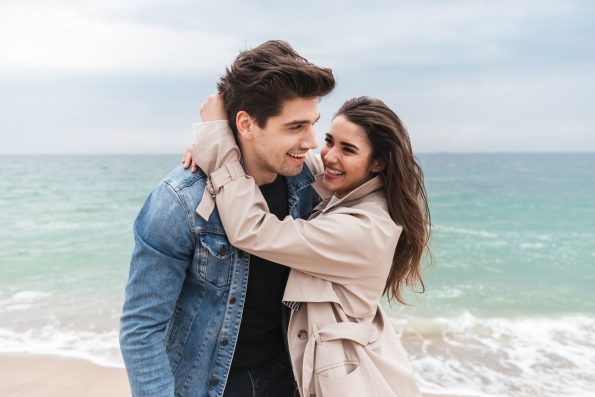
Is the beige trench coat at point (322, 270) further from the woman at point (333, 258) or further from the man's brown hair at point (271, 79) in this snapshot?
the man's brown hair at point (271, 79)

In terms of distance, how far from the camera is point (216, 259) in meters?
2.04

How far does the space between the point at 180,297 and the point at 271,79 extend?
966 millimetres

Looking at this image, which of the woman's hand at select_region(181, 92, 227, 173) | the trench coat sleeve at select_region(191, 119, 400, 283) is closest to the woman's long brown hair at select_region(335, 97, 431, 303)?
the trench coat sleeve at select_region(191, 119, 400, 283)

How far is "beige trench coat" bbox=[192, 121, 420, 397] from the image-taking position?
80.5 inches

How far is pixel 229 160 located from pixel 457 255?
1270 cm

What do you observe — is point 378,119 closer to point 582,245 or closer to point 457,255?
point 457,255

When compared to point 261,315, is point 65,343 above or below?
below

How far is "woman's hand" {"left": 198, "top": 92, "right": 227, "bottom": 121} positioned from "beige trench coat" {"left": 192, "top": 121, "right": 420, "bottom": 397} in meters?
0.07

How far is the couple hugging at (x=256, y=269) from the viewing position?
1.94m

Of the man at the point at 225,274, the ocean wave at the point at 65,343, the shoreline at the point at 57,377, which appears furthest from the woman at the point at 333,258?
the ocean wave at the point at 65,343

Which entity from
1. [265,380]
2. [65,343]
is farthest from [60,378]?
[265,380]

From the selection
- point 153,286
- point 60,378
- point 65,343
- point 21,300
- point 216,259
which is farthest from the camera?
point 21,300

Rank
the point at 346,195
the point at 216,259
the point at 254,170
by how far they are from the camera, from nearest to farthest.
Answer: the point at 216,259 → the point at 254,170 → the point at 346,195

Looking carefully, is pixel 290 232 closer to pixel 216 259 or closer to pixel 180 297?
pixel 216 259
